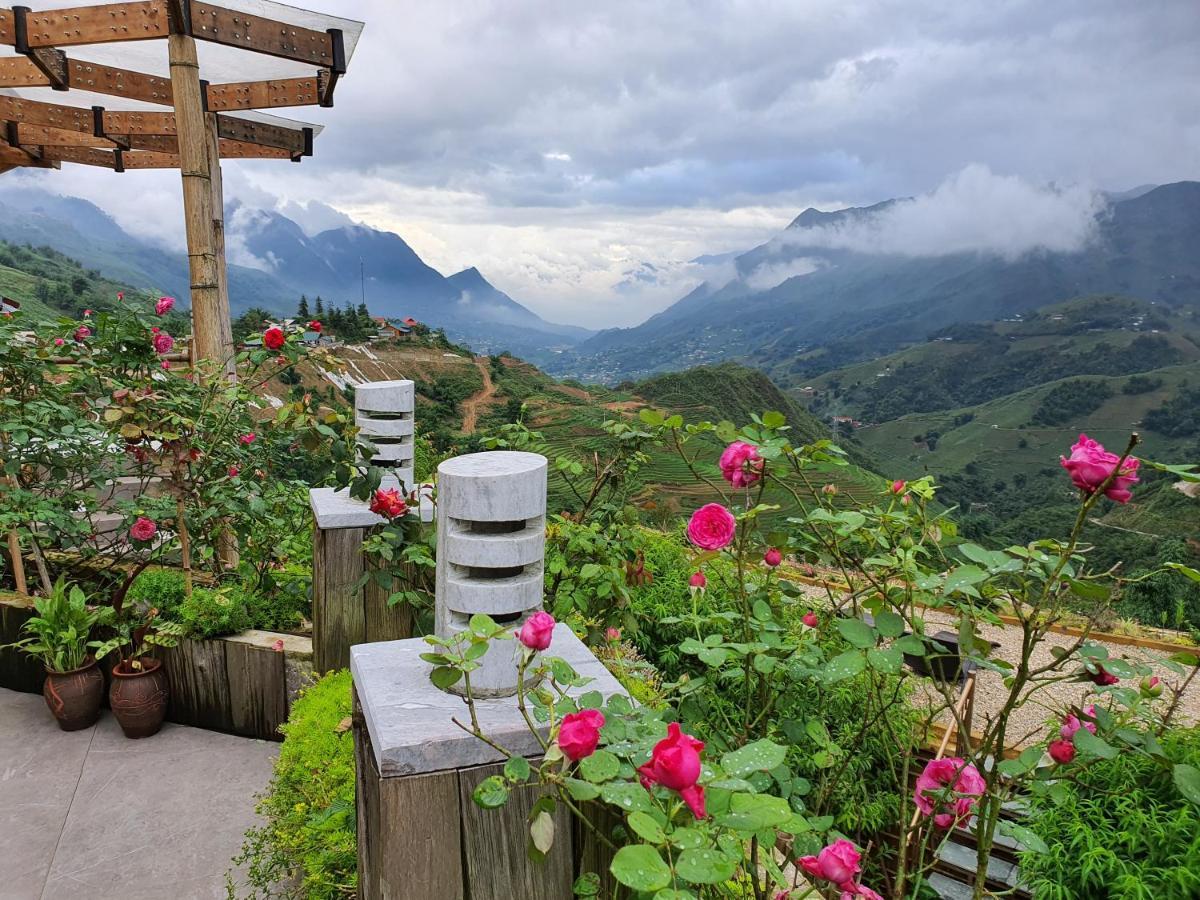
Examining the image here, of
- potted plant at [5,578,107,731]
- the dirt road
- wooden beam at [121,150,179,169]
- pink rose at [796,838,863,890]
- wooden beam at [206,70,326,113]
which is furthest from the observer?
the dirt road

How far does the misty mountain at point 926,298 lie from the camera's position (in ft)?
339

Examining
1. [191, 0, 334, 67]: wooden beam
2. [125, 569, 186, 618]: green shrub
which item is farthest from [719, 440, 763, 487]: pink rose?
[191, 0, 334, 67]: wooden beam

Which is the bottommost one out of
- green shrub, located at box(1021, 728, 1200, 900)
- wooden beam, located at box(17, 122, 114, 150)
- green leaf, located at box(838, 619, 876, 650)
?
green shrub, located at box(1021, 728, 1200, 900)

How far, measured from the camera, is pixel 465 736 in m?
0.83

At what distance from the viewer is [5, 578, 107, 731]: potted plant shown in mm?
2377

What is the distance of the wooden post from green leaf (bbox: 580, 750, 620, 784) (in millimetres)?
2696

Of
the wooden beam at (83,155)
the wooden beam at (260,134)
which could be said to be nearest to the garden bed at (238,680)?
the wooden beam at (260,134)

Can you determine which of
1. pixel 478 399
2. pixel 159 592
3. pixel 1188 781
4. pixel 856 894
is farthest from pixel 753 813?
pixel 478 399

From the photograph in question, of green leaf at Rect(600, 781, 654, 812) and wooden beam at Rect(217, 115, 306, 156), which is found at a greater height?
wooden beam at Rect(217, 115, 306, 156)

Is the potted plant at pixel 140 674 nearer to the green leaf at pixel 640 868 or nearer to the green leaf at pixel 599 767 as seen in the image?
the green leaf at pixel 599 767

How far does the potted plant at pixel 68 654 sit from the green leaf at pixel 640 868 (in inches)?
97.7

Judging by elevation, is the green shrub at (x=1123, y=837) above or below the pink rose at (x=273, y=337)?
below

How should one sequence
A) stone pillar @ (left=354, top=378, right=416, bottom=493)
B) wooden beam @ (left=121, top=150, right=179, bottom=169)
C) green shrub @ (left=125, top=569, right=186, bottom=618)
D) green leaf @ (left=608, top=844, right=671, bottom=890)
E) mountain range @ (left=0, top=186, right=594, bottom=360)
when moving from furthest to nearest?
mountain range @ (left=0, top=186, right=594, bottom=360) < wooden beam @ (left=121, top=150, right=179, bottom=169) < green shrub @ (left=125, top=569, right=186, bottom=618) < stone pillar @ (left=354, top=378, right=416, bottom=493) < green leaf @ (left=608, top=844, right=671, bottom=890)

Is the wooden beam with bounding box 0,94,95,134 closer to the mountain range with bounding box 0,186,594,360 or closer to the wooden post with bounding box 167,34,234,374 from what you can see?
the wooden post with bounding box 167,34,234,374
